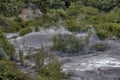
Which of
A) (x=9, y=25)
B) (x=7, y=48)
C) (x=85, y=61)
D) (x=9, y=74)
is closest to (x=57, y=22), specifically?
(x=9, y=25)

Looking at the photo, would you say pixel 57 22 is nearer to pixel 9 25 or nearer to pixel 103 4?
pixel 9 25

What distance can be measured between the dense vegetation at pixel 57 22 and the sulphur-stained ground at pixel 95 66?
1.28 meters

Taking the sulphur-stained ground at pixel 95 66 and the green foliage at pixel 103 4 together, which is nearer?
the sulphur-stained ground at pixel 95 66

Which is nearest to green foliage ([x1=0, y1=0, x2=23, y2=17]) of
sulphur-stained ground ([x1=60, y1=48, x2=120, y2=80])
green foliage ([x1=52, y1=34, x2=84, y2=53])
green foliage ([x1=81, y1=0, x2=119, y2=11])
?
green foliage ([x1=81, y1=0, x2=119, y2=11])

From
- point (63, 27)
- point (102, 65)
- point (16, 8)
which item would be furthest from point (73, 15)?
point (102, 65)

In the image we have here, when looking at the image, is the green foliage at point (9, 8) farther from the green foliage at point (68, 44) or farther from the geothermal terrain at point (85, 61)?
the green foliage at point (68, 44)

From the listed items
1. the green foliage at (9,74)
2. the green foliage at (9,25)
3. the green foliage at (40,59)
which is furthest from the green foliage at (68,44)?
the green foliage at (9,25)

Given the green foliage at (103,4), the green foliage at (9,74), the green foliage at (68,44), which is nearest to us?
the green foliage at (9,74)

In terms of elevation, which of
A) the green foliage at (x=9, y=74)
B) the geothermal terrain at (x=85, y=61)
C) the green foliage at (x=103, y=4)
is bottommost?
the green foliage at (x=103, y=4)

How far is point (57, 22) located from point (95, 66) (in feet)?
40.6

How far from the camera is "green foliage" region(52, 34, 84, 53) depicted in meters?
22.3

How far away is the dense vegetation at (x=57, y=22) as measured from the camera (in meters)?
15.5

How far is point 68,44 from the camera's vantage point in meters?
22.4

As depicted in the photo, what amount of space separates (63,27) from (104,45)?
17.0ft
